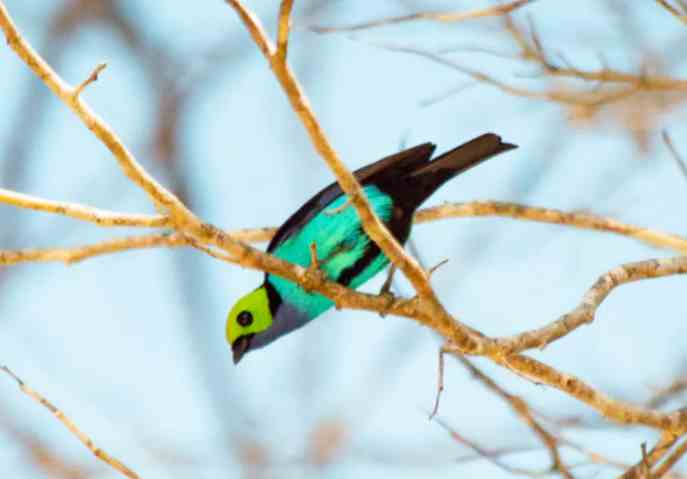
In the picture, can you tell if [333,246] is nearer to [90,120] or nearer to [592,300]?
[592,300]

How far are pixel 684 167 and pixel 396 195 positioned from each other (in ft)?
4.06

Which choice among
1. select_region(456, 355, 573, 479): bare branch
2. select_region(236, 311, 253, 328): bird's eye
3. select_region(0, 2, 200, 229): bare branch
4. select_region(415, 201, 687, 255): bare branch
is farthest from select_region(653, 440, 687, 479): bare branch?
select_region(236, 311, 253, 328): bird's eye

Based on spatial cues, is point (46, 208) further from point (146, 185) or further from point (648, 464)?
point (648, 464)

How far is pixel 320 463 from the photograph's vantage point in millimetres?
3773

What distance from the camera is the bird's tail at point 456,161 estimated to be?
4.73 meters

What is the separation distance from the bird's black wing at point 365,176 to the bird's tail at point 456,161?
5 centimetres

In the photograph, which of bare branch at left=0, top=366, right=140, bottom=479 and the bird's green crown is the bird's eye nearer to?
the bird's green crown

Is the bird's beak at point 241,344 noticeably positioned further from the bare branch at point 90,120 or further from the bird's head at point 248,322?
the bare branch at point 90,120

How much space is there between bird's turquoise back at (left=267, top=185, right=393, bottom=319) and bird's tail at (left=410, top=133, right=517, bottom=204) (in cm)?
17

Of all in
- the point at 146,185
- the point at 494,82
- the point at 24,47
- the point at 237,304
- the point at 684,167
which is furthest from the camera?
the point at 237,304

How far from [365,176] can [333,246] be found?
13.2 inches

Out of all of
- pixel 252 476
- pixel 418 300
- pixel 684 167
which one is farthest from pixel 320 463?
pixel 684 167

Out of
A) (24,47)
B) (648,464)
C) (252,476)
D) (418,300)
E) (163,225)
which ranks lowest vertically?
(648,464)

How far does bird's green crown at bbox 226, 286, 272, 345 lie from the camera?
5.20 m
